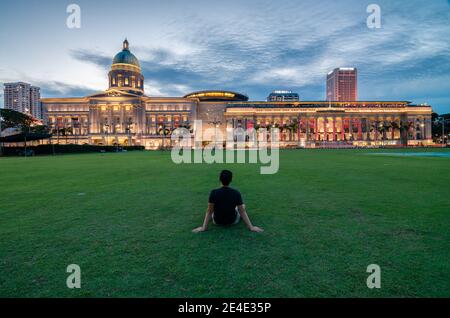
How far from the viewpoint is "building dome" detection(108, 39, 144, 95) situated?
115 meters

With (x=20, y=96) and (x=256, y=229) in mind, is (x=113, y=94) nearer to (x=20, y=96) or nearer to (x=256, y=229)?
(x=256, y=229)

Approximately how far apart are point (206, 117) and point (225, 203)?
12434cm

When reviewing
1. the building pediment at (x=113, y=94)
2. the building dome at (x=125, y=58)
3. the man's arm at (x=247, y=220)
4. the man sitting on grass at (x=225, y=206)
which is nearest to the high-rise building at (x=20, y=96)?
the building dome at (x=125, y=58)

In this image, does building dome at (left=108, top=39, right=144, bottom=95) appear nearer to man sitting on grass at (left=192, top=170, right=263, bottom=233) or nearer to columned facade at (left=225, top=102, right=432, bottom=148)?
columned facade at (left=225, top=102, right=432, bottom=148)

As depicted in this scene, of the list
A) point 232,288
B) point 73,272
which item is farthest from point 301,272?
point 73,272

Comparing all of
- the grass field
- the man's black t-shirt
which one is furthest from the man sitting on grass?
the grass field

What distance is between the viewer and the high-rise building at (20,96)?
17925 cm

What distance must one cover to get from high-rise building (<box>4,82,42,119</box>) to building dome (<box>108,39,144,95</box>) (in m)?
104

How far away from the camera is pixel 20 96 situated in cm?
18225

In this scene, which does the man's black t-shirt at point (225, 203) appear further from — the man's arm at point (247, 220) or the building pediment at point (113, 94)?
the building pediment at point (113, 94)

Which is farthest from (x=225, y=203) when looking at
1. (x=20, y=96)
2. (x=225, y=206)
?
(x=20, y=96)

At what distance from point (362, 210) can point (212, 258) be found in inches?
201

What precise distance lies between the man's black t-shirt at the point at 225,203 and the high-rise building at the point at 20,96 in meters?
221

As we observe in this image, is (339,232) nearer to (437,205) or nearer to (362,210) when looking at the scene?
(362,210)
